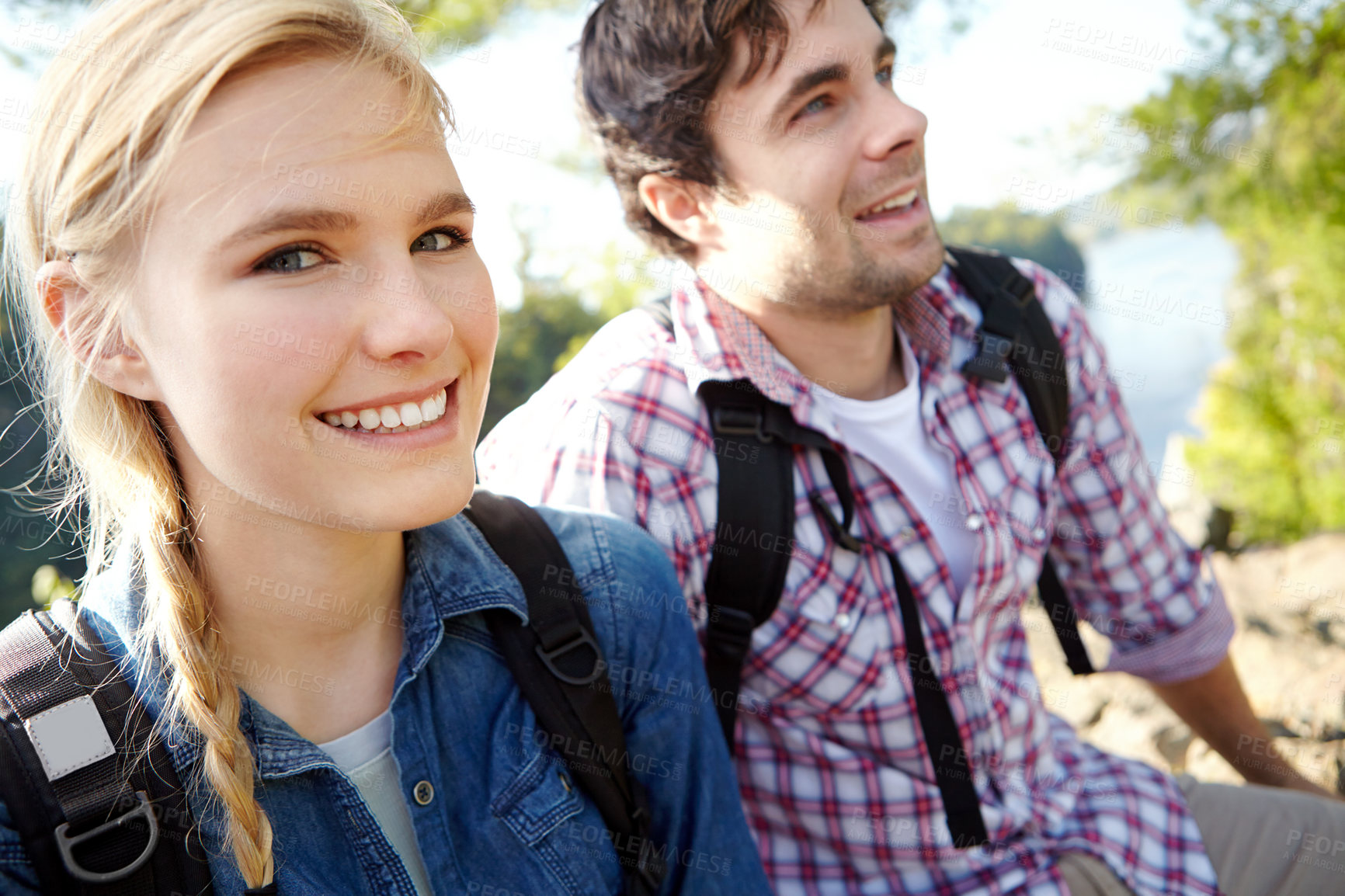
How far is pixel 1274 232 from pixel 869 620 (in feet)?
15.6

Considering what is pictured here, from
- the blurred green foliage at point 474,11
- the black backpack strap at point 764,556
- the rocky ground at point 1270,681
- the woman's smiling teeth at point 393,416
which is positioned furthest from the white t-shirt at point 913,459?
the blurred green foliage at point 474,11

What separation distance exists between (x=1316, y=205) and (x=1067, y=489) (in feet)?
13.0

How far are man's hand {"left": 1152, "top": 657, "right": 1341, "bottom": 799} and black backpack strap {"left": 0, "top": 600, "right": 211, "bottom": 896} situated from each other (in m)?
2.55

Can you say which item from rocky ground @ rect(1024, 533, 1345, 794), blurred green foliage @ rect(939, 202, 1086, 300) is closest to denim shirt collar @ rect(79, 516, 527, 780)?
rocky ground @ rect(1024, 533, 1345, 794)

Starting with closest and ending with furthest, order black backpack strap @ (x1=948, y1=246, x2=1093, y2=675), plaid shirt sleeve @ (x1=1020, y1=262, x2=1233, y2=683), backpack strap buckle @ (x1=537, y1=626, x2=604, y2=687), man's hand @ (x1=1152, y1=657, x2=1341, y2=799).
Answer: backpack strap buckle @ (x1=537, y1=626, x2=604, y2=687)
black backpack strap @ (x1=948, y1=246, x2=1093, y2=675)
plaid shirt sleeve @ (x1=1020, y1=262, x2=1233, y2=683)
man's hand @ (x1=1152, y1=657, x2=1341, y2=799)

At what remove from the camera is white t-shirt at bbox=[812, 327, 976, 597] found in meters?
2.12

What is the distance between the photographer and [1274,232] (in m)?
5.24

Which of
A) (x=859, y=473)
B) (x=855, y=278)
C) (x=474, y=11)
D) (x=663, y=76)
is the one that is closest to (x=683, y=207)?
(x=663, y=76)

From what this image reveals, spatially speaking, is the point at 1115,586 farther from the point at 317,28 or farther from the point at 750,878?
the point at 317,28

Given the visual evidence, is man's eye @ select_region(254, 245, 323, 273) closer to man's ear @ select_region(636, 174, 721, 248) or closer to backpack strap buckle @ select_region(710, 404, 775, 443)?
backpack strap buckle @ select_region(710, 404, 775, 443)

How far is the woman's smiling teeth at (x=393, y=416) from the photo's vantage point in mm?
1276

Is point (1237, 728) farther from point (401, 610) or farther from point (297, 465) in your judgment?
point (297, 465)

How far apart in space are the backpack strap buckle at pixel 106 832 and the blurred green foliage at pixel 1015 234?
222 inches

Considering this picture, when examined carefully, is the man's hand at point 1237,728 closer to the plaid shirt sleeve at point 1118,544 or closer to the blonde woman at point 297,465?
the plaid shirt sleeve at point 1118,544
